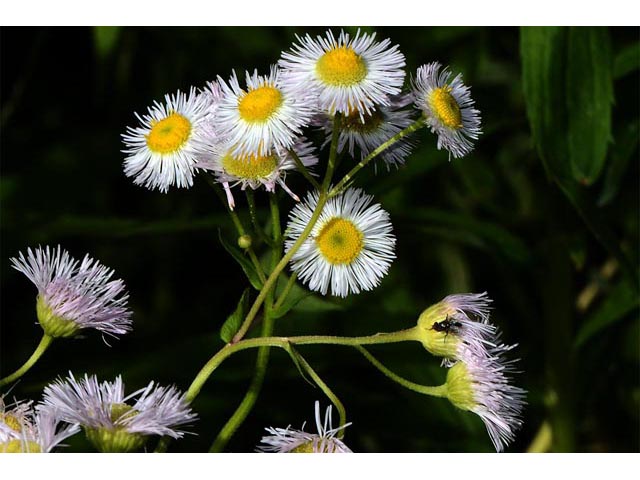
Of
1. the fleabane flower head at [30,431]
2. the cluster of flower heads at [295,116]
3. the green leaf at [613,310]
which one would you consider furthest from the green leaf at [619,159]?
the fleabane flower head at [30,431]

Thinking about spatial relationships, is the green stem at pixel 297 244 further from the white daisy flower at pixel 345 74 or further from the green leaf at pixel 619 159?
the green leaf at pixel 619 159

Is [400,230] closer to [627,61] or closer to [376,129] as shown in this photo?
[627,61]

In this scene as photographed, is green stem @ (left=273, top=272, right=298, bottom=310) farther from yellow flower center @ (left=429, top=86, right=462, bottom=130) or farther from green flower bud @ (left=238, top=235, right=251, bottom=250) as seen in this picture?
yellow flower center @ (left=429, top=86, right=462, bottom=130)

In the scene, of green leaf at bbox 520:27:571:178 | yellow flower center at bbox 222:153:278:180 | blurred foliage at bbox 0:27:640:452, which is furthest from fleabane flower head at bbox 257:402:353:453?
green leaf at bbox 520:27:571:178

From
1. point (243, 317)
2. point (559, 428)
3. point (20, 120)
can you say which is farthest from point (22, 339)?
point (243, 317)

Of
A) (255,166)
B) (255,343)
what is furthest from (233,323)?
(255,166)

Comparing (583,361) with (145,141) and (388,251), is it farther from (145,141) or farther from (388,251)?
(145,141)
